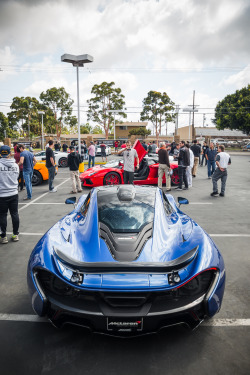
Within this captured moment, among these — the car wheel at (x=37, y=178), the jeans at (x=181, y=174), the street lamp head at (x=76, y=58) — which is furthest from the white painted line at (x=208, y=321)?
the street lamp head at (x=76, y=58)

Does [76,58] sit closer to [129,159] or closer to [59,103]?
[129,159]

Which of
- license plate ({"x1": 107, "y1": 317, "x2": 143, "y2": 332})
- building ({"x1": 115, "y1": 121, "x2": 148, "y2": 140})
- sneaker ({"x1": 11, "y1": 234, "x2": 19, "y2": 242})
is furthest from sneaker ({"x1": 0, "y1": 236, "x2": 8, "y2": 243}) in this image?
building ({"x1": 115, "y1": 121, "x2": 148, "y2": 140})

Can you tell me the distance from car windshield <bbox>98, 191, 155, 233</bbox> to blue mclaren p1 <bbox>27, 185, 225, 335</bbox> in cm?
4

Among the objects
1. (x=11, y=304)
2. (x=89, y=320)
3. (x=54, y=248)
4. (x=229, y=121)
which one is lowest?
(x=11, y=304)

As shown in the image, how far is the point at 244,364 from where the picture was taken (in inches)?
83.4

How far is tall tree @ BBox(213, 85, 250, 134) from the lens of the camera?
152ft

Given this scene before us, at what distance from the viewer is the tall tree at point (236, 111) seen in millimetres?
46188

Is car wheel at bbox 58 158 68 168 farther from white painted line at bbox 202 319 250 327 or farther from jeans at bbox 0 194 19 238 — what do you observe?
white painted line at bbox 202 319 250 327

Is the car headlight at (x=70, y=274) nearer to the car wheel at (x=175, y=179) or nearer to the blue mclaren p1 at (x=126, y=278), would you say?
the blue mclaren p1 at (x=126, y=278)

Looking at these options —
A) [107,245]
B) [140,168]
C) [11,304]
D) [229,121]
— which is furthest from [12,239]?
[229,121]

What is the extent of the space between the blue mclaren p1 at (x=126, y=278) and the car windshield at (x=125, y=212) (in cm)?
4

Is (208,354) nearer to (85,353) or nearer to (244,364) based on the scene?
(244,364)

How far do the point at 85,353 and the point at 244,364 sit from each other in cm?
128

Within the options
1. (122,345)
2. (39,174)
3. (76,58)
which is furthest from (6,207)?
(76,58)
